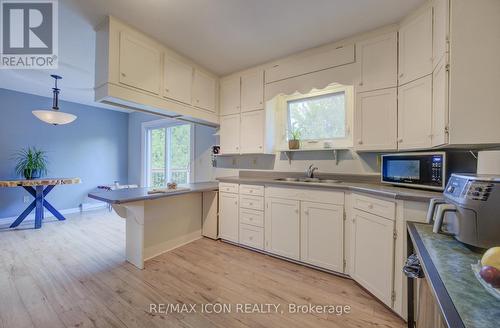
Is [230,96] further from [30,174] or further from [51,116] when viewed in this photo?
[30,174]

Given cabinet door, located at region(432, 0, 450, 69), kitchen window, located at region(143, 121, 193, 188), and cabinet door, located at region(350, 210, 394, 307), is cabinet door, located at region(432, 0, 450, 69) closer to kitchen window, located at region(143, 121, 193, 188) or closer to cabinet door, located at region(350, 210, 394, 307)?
cabinet door, located at region(350, 210, 394, 307)

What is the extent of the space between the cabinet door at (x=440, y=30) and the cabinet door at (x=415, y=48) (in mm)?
45

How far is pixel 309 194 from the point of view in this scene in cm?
227

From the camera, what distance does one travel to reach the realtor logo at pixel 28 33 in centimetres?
191

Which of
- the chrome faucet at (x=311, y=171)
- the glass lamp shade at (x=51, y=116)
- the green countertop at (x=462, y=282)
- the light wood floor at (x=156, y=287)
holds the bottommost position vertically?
the light wood floor at (x=156, y=287)

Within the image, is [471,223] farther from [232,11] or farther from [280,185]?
[232,11]

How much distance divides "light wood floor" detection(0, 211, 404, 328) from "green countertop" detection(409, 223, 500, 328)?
3.33 feet

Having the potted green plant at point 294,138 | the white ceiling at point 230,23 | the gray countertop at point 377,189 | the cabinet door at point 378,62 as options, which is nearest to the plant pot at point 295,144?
the potted green plant at point 294,138

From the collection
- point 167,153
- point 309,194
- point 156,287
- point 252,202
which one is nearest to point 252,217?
point 252,202

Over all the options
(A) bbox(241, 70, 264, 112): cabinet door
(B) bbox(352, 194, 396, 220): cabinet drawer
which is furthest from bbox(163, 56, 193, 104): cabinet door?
(B) bbox(352, 194, 396, 220): cabinet drawer

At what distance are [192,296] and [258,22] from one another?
270 centimetres

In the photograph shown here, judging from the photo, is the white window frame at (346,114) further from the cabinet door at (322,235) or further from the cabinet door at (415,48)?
the cabinet door at (322,235)

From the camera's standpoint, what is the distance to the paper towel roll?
1414 mm

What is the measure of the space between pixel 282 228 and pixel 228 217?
2.84ft
